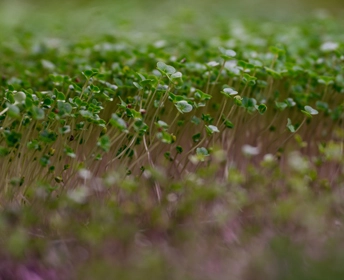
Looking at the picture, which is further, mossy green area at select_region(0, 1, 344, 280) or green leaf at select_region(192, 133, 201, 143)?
green leaf at select_region(192, 133, 201, 143)

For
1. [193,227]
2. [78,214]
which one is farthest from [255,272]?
[78,214]

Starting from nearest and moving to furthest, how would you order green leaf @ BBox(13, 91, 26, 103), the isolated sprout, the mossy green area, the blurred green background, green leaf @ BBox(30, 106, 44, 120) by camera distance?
the mossy green area
green leaf @ BBox(30, 106, 44, 120)
green leaf @ BBox(13, 91, 26, 103)
the isolated sprout
the blurred green background

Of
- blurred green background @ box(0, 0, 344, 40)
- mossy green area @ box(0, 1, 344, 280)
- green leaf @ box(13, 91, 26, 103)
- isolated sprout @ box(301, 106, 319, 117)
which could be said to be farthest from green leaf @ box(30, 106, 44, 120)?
blurred green background @ box(0, 0, 344, 40)

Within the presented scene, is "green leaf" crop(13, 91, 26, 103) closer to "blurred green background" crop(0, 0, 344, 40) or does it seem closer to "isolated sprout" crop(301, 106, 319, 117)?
"isolated sprout" crop(301, 106, 319, 117)

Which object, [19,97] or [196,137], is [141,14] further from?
[19,97]

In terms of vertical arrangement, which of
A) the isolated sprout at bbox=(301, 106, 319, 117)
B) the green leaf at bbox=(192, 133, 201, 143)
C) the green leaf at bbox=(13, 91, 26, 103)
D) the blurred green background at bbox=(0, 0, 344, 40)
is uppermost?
the green leaf at bbox=(13, 91, 26, 103)

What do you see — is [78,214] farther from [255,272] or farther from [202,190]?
[255,272]

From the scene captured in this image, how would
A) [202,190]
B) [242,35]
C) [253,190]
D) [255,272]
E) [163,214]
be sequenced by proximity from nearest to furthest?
[255,272]
[202,190]
[163,214]
[253,190]
[242,35]
